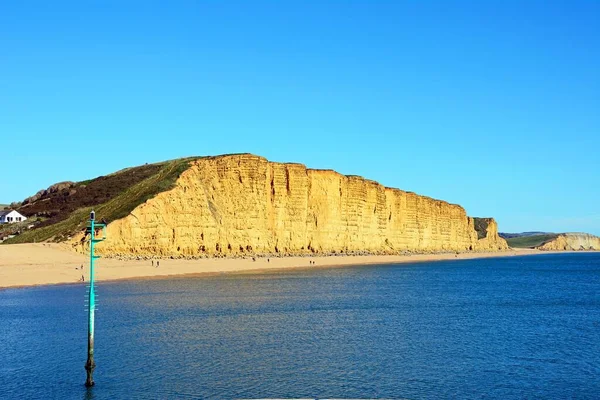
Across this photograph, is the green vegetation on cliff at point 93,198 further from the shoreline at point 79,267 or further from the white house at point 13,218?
the shoreline at point 79,267

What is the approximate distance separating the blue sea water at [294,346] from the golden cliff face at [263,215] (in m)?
23.6

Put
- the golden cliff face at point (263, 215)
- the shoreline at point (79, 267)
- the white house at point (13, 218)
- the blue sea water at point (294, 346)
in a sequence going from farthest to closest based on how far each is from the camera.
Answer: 1. the white house at point (13, 218)
2. the golden cliff face at point (263, 215)
3. the shoreline at point (79, 267)
4. the blue sea water at point (294, 346)

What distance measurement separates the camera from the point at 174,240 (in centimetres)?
6116

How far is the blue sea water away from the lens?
15148 mm

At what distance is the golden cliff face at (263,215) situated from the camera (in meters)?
60.0

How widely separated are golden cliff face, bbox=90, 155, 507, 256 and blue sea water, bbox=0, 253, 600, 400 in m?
23.6

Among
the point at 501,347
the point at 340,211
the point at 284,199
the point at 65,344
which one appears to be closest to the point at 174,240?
the point at 284,199

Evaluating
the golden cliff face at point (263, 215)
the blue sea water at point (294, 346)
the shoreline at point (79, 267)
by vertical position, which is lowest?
the blue sea water at point (294, 346)

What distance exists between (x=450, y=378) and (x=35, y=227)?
217 feet

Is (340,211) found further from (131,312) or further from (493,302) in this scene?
(131,312)

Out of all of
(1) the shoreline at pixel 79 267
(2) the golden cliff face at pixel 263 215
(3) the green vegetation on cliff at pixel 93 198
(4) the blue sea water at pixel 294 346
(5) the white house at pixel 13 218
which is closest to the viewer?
(4) the blue sea water at pixel 294 346

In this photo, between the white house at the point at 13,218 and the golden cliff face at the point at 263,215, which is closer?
the golden cliff face at the point at 263,215

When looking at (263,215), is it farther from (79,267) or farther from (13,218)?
(13,218)

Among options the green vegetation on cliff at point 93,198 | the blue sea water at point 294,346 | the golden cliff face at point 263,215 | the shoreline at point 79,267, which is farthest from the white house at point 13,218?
the blue sea water at point 294,346
